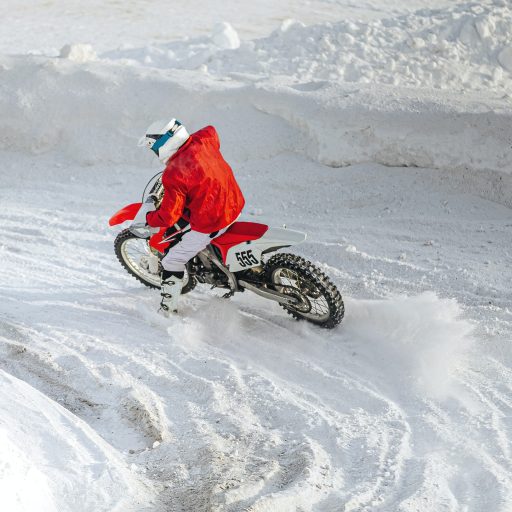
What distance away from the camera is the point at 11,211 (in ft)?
27.4

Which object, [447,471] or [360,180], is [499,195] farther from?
[447,471]

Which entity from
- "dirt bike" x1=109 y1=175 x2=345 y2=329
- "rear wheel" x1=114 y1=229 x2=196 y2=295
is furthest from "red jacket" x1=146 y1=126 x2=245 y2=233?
"rear wheel" x1=114 y1=229 x2=196 y2=295

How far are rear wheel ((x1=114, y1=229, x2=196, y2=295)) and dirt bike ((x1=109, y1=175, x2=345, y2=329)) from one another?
0.06 feet

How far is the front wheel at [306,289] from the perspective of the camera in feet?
19.3

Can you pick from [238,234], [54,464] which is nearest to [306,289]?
[238,234]

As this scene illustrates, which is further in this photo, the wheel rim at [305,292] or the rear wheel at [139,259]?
the rear wheel at [139,259]

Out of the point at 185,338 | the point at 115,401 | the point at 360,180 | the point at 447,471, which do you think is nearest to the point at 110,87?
the point at 360,180

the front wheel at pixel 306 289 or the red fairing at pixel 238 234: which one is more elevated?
the red fairing at pixel 238 234

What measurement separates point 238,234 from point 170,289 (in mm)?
853

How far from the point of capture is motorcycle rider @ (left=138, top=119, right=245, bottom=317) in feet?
18.0

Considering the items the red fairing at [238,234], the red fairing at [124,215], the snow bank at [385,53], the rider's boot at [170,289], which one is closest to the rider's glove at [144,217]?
the red fairing at [124,215]

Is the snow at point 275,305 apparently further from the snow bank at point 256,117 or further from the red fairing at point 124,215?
the red fairing at point 124,215

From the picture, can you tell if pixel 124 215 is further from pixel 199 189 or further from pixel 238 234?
pixel 238 234

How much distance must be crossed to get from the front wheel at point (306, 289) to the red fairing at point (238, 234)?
0.99 feet
